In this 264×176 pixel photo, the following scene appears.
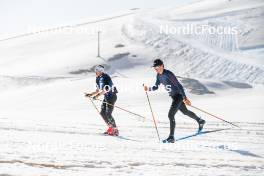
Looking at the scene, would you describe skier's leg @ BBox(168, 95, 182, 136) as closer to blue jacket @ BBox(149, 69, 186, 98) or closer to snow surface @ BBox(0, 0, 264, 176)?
blue jacket @ BBox(149, 69, 186, 98)

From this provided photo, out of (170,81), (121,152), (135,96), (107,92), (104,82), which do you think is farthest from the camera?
(135,96)

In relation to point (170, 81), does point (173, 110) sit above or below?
below

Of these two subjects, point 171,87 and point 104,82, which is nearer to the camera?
point 171,87

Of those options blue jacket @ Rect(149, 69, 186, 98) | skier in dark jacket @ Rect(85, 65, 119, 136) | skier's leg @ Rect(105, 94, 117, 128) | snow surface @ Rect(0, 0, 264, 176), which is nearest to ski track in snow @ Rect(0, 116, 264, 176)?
snow surface @ Rect(0, 0, 264, 176)

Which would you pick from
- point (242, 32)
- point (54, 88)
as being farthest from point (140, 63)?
point (242, 32)

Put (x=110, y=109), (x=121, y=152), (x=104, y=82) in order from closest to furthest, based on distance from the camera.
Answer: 1. (x=121, y=152)
2. (x=104, y=82)
3. (x=110, y=109)

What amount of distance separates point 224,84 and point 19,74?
21.6 m

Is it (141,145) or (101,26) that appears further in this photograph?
(101,26)

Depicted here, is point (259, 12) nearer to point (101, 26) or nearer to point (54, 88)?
point (101, 26)

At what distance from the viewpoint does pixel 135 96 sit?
3375 cm

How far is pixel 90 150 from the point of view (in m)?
9.09

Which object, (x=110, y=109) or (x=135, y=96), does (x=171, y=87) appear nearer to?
(x=110, y=109)

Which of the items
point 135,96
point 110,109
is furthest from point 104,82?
point 135,96

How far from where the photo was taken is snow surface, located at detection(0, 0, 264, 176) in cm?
813
